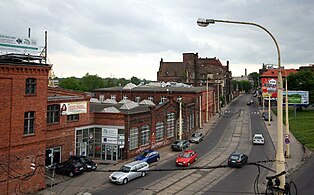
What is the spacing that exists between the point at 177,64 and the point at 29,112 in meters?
83.0

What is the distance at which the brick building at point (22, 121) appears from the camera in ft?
69.5

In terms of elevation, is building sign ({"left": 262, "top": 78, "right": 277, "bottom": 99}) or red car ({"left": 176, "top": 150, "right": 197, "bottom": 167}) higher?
building sign ({"left": 262, "top": 78, "right": 277, "bottom": 99})

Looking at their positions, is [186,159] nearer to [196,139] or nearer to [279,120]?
[196,139]

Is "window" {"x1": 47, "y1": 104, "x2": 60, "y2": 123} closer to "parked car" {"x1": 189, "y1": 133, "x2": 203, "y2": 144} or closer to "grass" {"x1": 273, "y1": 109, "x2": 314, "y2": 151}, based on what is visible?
"parked car" {"x1": 189, "y1": 133, "x2": 203, "y2": 144}

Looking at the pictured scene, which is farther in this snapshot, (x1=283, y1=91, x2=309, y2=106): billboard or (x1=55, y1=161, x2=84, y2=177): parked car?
(x1=283, y1=91, x2=309, y2=106): billboard

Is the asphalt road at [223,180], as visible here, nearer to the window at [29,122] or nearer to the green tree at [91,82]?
the window at [29,122]

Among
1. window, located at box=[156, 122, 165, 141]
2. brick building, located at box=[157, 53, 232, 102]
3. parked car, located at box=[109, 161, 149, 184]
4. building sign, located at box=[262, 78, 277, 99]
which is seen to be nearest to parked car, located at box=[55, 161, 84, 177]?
parked car, located at box=[109, 161, 149, 184]

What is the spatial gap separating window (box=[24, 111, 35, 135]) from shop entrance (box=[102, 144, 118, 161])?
11320mm

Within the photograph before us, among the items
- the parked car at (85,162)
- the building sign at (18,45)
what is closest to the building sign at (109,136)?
the parked car at (85,162)

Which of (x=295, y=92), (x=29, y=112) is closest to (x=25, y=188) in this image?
(x=29, y=112)

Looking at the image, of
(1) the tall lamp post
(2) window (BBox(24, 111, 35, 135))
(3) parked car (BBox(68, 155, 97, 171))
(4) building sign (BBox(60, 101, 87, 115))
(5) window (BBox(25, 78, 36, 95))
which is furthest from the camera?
(4) building sign (BBox(60, 101, 87, 115))

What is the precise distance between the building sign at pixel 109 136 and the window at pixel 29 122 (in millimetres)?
11138

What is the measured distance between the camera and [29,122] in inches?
911

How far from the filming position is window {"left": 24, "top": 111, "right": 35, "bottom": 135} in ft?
74.8
